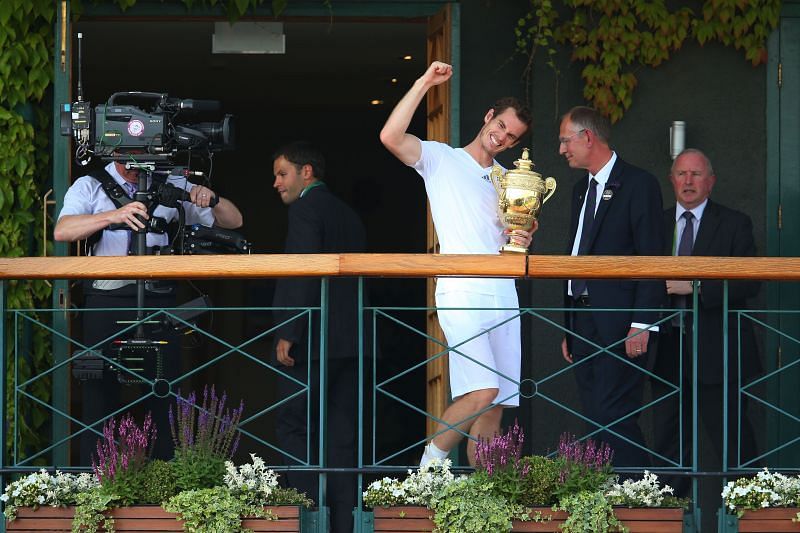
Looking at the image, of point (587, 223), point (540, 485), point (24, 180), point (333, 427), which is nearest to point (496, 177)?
point (587, 223)

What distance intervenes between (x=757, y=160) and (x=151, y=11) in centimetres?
301

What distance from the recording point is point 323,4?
6.66 m

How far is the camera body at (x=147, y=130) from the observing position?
5.32 meters

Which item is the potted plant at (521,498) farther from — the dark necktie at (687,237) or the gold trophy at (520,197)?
the dark necktie at (687,237)

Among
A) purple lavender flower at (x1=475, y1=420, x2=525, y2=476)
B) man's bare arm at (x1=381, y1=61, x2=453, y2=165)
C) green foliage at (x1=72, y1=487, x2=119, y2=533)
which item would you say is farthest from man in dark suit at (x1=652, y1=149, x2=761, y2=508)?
green foliage at (x1=72, y1=487, x2=119, y2=533)

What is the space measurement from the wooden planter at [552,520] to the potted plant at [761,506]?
0.20 m

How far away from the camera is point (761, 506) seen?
4.45 metres

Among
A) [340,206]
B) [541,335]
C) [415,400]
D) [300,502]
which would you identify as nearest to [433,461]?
[300,502]

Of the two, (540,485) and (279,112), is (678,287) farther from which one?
(279,112)

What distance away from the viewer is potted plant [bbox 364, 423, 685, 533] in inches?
169

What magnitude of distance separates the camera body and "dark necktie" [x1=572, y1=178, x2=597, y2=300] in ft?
4.67

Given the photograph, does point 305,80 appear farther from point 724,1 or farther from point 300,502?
point 300,502

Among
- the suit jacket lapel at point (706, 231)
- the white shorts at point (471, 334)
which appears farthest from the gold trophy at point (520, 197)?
the suit jacket lapel at point (706, 231)

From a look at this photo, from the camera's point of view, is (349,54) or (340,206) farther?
(349,54)
